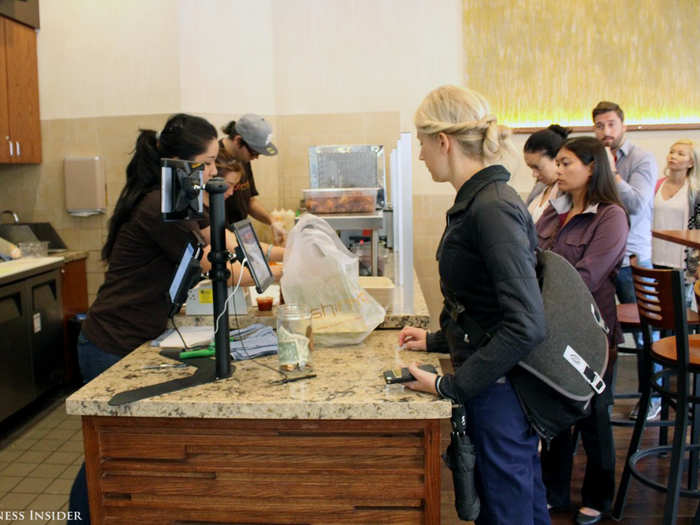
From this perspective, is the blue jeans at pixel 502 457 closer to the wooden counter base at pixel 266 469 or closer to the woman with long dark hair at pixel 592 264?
the wooden counter base at pixel 266 469

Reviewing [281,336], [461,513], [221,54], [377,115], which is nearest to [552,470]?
[461,513]

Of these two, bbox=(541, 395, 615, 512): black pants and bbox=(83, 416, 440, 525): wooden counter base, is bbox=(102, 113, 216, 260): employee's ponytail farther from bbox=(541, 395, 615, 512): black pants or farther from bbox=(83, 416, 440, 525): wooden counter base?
bbox=(541, 395, 615, 512): black pants

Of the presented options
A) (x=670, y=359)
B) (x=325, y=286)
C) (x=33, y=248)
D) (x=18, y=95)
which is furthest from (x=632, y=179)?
(x=18, y=95)

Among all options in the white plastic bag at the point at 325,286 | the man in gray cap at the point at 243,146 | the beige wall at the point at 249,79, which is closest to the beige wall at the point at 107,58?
the beige wall at the point at 249,79

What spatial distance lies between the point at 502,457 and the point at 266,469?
57 centimetres

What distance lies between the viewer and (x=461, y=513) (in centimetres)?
157

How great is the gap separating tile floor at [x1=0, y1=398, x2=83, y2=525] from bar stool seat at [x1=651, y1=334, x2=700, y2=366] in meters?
2.58

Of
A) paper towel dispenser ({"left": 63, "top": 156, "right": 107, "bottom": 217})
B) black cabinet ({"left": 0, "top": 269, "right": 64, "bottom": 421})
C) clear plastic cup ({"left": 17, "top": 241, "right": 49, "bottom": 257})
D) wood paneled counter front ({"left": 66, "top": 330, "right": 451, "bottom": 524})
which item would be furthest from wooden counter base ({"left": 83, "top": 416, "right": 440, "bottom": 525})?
paper towel dispenser ({"left": 63, "top": 156, "right": 107, "bottom": 217})

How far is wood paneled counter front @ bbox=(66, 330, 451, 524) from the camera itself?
1601 millimetres

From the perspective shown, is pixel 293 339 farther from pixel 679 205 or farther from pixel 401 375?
pixel 679 205

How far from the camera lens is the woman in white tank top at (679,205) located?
4.38m

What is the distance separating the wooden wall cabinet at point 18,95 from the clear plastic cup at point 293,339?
359cm

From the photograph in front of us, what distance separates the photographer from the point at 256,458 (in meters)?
1.63

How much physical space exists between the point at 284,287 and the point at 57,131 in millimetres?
3589
